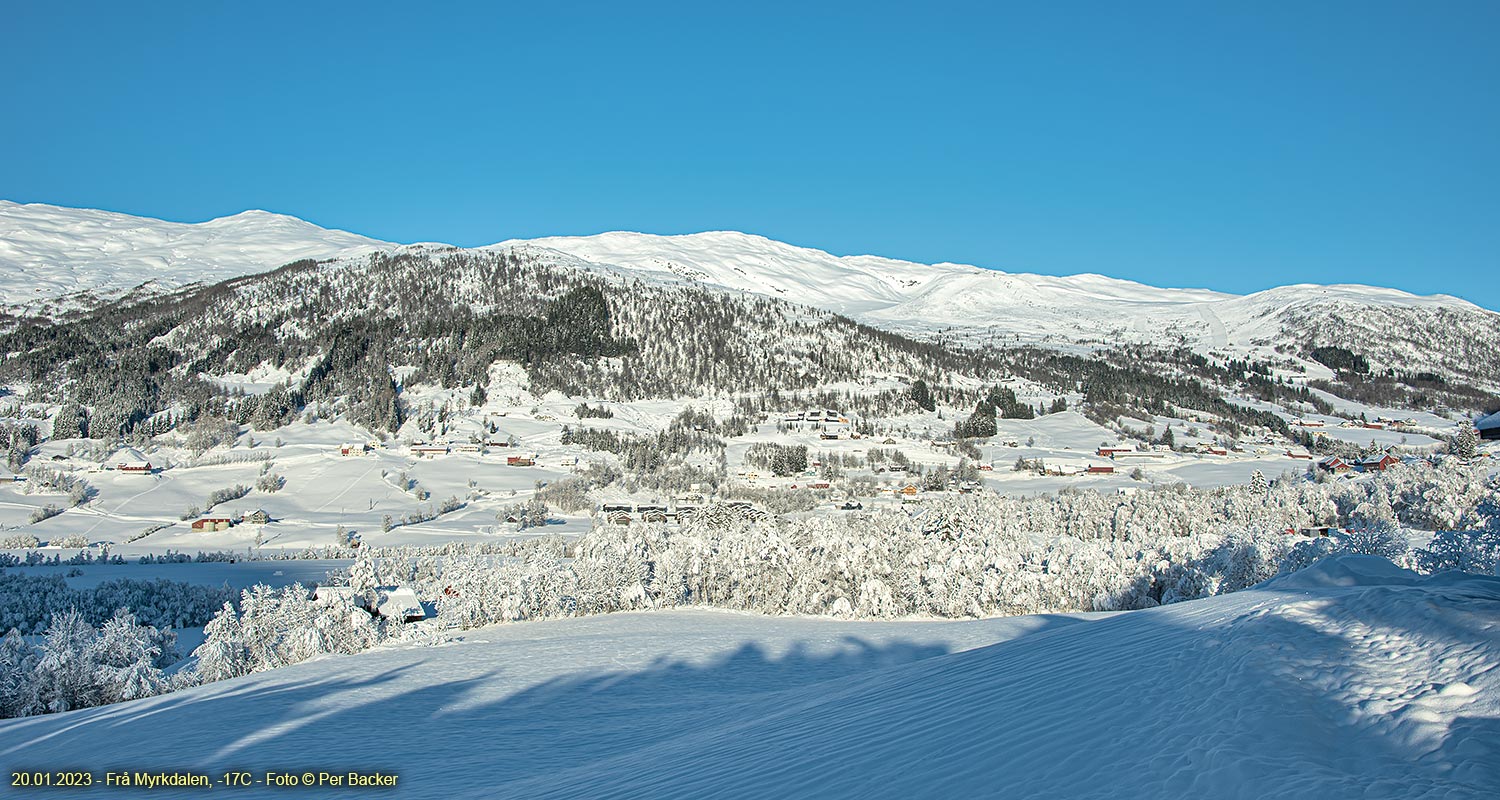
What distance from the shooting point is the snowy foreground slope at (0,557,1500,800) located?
5.77 metres

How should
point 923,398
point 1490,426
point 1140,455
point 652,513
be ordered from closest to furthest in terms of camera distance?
point 1490,426, point 652,513, point 1140,455, point 923,398

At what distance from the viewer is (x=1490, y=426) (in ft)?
37.6

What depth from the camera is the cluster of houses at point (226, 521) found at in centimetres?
6962

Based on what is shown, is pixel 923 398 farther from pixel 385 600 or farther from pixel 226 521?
pixel 385 600

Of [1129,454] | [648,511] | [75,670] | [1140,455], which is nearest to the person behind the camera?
[75,670]

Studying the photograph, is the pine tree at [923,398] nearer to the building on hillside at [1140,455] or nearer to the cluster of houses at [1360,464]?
the building on hillside at [1140,455]

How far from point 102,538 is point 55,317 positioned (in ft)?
406

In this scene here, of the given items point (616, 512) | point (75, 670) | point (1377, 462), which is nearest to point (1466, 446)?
point (1377, 462)

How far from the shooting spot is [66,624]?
1080 inches

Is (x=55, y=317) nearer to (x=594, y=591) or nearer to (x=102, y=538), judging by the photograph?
(x=102, y=538)

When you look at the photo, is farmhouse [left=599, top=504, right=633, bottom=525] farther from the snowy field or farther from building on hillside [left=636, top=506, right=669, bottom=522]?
the snowy field

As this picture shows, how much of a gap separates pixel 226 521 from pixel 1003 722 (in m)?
78.7

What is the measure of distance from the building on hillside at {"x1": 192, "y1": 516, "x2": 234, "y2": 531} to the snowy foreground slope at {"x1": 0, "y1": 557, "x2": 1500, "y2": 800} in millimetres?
56974

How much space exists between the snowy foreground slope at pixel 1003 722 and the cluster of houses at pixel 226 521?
56875mm
